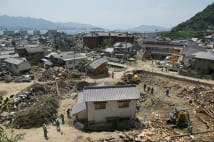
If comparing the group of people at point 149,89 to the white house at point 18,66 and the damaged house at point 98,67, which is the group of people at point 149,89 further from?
the white house at point 18,66

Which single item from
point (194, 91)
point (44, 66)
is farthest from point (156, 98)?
point (44, 66)

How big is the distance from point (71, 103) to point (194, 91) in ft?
64.6

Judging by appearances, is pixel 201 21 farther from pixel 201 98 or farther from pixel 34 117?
pixel 34 117

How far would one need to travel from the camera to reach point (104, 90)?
27109mm

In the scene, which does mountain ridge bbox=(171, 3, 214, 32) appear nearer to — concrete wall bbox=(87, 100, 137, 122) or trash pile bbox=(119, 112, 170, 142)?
trash pile bbox=(119, 112, 170, 142)

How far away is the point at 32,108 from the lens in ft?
97.5

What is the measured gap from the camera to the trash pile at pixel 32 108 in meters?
27.9

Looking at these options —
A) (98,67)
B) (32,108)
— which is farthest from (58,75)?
(32,108)

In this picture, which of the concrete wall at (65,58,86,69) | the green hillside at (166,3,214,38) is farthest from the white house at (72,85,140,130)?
the green hillside at (166,3,214,38)

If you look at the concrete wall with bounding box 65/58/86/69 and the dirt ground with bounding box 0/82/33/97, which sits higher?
the concrete wall with bounding box 65/58/86/69

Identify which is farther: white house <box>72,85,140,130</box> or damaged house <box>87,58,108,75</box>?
damaged house <box>87,58,108,75</box>

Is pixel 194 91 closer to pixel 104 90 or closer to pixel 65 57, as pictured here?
pixel 104 90

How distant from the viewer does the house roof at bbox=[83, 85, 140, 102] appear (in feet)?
85.7

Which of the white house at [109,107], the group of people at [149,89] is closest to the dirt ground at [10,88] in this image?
the white house at [109,107]
